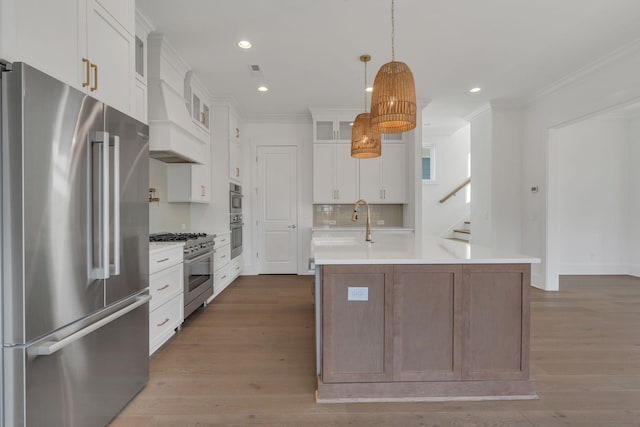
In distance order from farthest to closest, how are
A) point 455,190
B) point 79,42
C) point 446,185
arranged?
point 446,185
point 455,190
point 79,42

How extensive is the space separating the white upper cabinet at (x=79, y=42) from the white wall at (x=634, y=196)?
755 cm

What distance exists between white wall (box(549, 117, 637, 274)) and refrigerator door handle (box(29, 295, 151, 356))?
657 centimetres

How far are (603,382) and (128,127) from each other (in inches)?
138

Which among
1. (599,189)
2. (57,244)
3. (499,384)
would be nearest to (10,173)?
(57,244)

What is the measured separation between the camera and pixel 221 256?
4.34m

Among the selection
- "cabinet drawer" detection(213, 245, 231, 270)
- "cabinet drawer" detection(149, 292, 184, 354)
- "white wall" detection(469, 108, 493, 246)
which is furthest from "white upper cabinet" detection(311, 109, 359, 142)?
"cabinet drawer" detection(149, 292, 184, 354)

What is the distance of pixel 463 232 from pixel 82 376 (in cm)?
678

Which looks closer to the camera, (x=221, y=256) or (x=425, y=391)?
(x=425, y=391)

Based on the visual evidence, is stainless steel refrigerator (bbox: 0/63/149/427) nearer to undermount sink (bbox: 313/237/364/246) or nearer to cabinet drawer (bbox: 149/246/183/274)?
cabinet drawer (bbox: 149/246/183/274)

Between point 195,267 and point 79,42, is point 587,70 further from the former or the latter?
point 195,267

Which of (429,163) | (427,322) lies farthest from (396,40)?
(429,163)

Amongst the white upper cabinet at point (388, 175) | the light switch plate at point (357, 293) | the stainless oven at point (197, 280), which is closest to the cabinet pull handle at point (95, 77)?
the stainless oven at point (197, 280)

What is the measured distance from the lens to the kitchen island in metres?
1.93

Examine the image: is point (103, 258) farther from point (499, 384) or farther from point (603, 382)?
point (603, 382)
